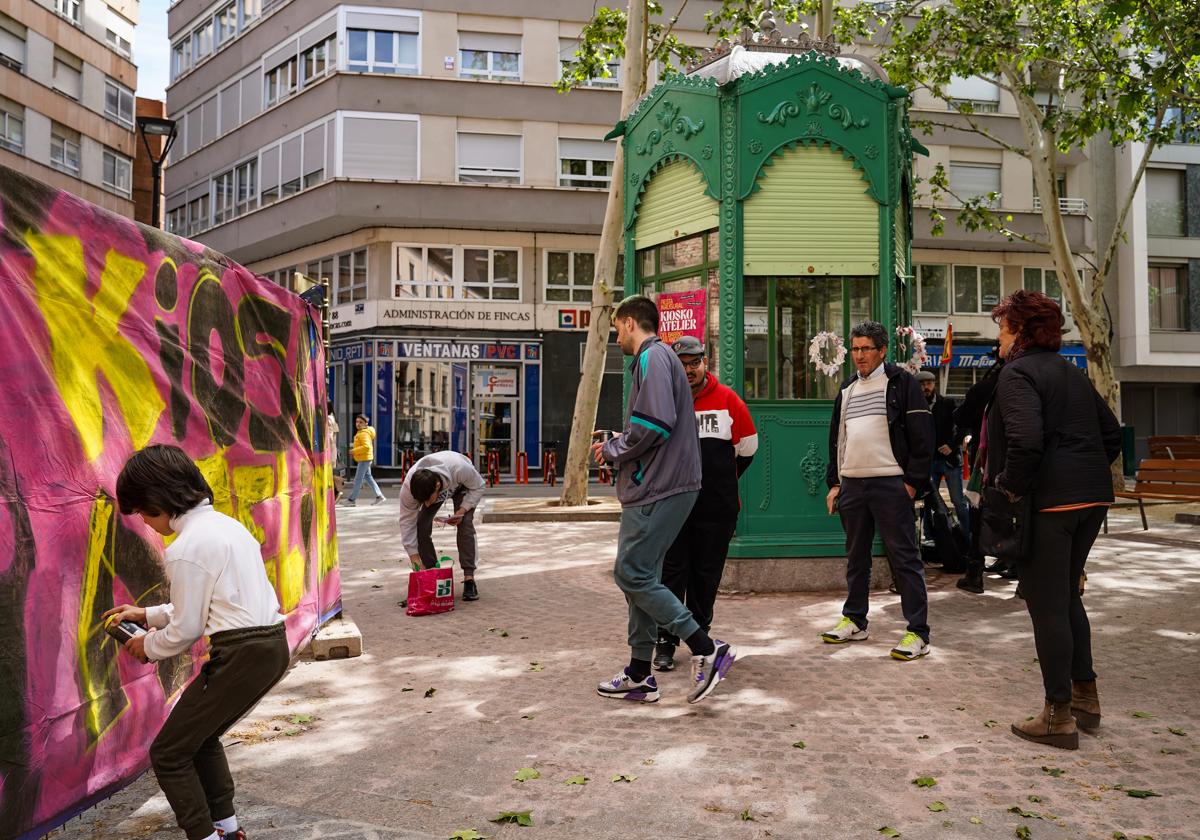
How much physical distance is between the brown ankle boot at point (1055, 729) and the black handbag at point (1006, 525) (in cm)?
68

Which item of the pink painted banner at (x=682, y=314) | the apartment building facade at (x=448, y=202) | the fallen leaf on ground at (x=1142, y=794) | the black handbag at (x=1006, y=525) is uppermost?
the apartment building facade at (x=448, y=202)

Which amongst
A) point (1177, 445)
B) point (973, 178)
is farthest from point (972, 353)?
point (1177, 445)

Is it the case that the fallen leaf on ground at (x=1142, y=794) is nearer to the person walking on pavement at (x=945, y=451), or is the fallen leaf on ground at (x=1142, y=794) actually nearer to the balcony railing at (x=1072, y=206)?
the person walking on pavement at (x=945, y=451)

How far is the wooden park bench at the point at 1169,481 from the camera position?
12211 millimetres

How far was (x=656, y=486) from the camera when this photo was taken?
201 inches

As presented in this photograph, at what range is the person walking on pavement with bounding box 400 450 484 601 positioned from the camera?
313 inches

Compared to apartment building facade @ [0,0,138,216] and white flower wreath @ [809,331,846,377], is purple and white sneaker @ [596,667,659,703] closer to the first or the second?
white flower wreath @ [809,331,846,377]

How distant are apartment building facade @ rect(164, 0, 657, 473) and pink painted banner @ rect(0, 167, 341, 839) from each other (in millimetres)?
22219

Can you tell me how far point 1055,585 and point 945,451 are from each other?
15.5ft

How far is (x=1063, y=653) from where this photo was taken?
4.55 metres

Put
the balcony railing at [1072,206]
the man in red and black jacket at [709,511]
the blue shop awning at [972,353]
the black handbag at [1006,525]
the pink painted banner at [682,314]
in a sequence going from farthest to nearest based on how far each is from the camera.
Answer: the balcony railing at [1072,206] < the blue shop awning at [972,353] < the pink painted banner at [682,314] < the man in red and black jacket at [709,511] < the black handbag at [1006,525]

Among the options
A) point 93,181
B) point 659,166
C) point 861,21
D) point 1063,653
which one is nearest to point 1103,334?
point 861,21

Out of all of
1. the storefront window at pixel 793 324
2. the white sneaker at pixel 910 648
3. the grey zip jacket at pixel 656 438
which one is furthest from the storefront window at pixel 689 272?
the grey zip jacket at pixel 656 438

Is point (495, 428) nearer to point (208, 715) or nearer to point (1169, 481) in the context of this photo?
point (1169, 481)
